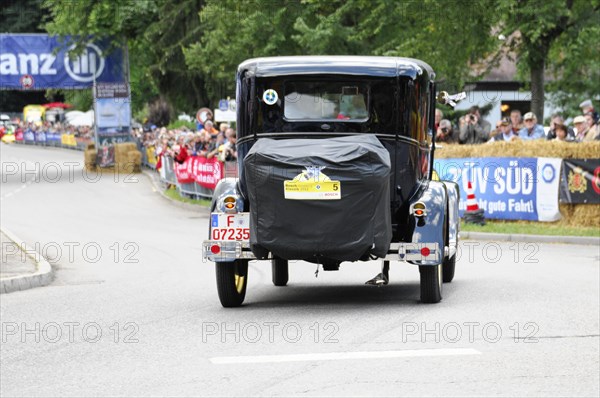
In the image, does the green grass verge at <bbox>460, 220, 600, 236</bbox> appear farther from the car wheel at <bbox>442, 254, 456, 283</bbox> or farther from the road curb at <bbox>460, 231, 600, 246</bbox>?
the car wheel at <bbox>442, 254, 456, 283</bbox>

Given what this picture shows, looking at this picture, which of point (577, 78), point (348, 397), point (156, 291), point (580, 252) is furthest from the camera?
point (577, 78)

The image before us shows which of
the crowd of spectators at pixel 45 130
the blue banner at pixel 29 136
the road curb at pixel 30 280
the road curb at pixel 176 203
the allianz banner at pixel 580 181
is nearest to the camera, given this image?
the road curb at pixel 30 280

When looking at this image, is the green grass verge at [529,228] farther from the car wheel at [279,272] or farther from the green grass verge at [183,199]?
the green grass verge at [183,199]

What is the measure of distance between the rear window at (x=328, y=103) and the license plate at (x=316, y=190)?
1670 millimetres

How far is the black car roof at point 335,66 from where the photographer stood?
13023 millimetres

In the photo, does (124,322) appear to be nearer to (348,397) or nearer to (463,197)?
(348,397)

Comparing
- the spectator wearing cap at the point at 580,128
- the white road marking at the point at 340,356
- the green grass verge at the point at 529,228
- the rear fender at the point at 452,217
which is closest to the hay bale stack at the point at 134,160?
the green grass verge at the point at 529,228

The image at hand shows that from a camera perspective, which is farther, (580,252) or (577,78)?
(577,78)

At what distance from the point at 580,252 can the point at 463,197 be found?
17.8 ft

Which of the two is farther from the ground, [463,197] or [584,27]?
[584,27]

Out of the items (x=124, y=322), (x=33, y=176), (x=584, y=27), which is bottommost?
(x=33, y=176)

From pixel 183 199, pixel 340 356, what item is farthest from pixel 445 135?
pixel 340 356

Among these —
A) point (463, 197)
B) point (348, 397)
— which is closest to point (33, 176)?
point (463, 197)

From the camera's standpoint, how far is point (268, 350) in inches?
388
